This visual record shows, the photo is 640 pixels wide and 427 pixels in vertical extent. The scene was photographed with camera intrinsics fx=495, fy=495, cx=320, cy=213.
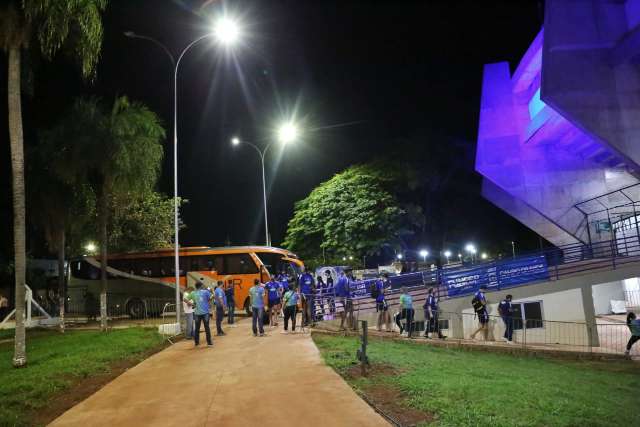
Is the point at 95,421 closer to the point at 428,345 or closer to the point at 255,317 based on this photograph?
the point at 255,317

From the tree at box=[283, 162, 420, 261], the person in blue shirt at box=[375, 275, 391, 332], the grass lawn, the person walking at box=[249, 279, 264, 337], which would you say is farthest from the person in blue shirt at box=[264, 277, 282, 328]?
the tree at box=[283, 162, 420, 261]

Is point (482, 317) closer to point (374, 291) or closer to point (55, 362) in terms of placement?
point (374, 291)

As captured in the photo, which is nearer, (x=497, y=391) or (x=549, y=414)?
(x=549, y=414)

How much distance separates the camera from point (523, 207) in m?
32.5

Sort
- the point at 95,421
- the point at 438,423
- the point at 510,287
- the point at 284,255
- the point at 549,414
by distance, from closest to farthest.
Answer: the point at 438,423 < the point at 549,414 < the point at 95,421 < the point at 510,287 < the point at 284,255

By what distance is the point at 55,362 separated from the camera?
10.5 m

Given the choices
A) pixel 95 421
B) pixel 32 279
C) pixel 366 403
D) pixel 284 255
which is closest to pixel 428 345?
pixel 366 403

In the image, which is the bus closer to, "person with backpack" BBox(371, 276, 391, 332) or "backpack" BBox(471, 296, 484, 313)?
"person with backpack" BBox(371, 276, 391, 332)

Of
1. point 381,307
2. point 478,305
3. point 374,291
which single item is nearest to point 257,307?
point 374,291

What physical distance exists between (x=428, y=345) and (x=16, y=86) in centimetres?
1201

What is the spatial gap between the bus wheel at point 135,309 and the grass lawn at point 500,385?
45.1 ft

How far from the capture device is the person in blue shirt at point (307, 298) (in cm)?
1570

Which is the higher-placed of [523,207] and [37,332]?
[523,207]

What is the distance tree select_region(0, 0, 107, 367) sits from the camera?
10844mm
